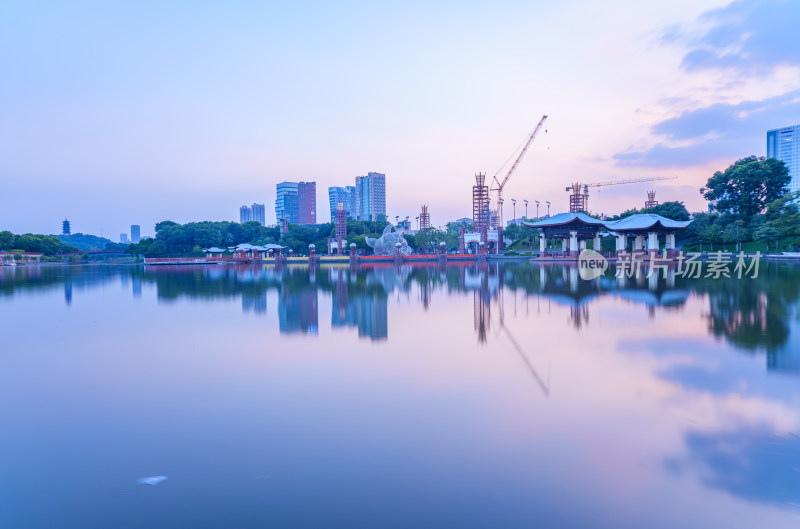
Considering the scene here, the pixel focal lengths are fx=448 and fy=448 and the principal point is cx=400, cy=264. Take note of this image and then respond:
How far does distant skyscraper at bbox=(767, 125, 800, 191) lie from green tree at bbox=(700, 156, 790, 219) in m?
113

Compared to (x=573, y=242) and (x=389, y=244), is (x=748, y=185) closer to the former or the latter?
(x=573, y=242)

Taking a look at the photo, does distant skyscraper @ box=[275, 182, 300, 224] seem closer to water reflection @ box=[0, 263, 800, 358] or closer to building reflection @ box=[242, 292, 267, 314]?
water reflection @ box=[0, 263, 800, 358]

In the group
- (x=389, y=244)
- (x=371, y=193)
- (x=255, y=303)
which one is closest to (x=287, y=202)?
(x=371, y=193)

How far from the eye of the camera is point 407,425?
4.96 meters

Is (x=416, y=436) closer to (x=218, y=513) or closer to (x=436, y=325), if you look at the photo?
(x=218, y=513)

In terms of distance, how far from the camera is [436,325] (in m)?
10.9

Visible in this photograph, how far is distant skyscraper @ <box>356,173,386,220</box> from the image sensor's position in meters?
162

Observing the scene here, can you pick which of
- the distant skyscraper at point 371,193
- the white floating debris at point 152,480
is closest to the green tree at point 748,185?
the white floating debris at point 152,480

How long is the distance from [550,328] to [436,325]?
2.65 meters

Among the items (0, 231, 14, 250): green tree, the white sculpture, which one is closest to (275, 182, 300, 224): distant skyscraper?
(0, 231, 14, 250): green tree

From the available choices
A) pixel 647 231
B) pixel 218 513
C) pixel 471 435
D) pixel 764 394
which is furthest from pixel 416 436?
pixel 647 231

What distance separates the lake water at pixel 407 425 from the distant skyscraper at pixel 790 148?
550 feet

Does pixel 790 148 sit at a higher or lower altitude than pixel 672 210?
higher

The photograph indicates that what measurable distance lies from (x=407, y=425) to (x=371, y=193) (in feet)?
525
